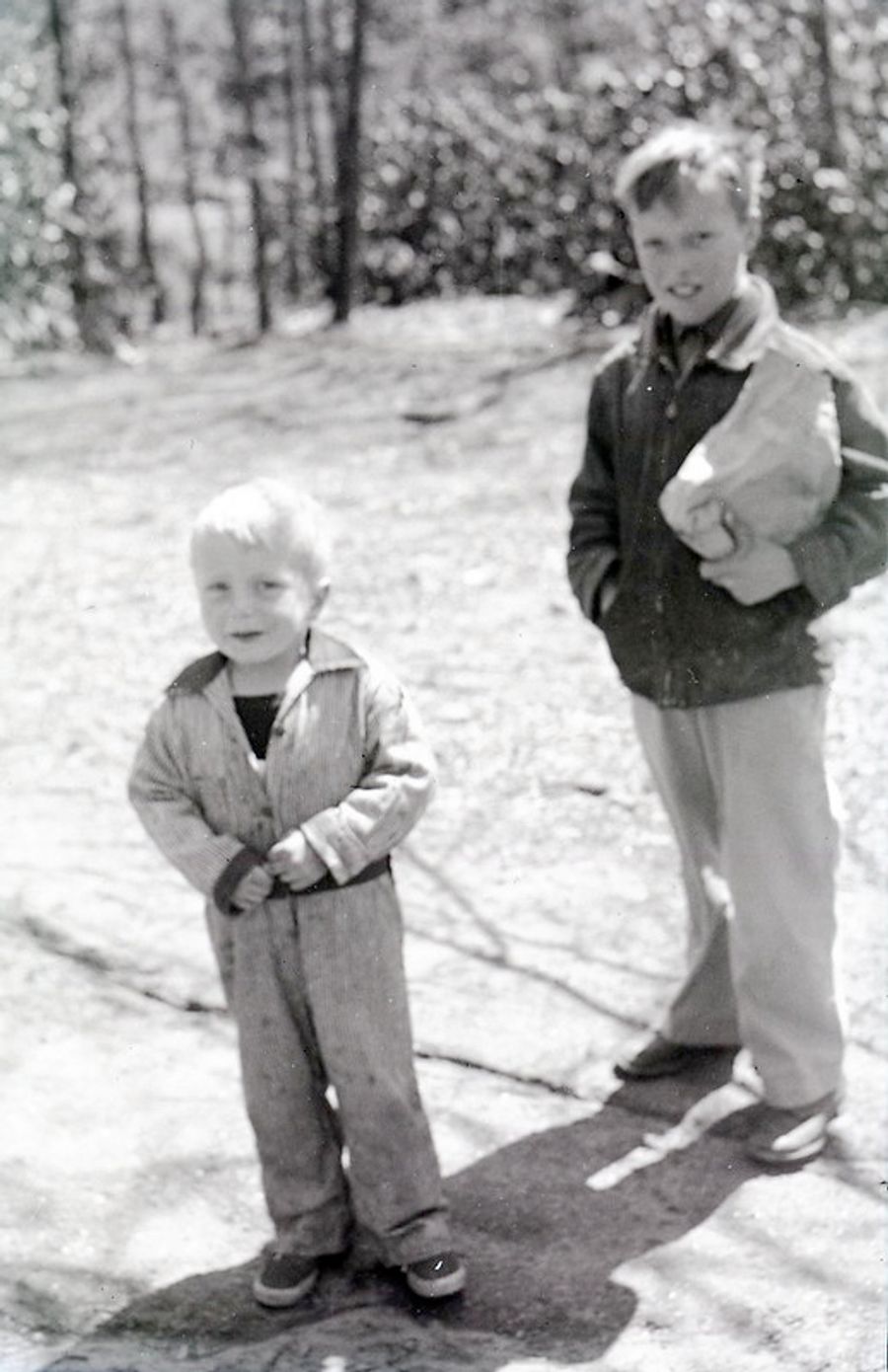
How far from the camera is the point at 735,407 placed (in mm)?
3486

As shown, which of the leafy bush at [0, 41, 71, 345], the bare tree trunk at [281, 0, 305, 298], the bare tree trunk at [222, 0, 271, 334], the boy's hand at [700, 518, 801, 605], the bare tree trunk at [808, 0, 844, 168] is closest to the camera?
the boy's hand at [700, 518, 801, 605]

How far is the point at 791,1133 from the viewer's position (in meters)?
3.66

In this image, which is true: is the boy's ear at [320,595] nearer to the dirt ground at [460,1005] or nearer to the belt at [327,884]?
the belt at [327,884]

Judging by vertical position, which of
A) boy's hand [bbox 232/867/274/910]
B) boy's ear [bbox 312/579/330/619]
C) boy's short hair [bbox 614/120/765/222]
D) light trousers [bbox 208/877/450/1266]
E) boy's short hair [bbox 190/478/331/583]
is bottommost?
light trousers [bbox 208/877/450/1266]

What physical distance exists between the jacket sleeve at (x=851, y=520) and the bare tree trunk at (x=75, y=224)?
10.00 metres

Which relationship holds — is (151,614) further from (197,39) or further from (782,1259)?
(197,39)

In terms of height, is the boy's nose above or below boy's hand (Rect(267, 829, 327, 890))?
above

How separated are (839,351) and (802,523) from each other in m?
6.86

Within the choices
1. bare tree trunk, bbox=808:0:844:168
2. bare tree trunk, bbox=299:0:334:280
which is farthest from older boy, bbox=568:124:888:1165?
bare tree trunk, bbox=299:0:334:280

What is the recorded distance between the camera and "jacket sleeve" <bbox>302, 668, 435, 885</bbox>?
2.99 metres

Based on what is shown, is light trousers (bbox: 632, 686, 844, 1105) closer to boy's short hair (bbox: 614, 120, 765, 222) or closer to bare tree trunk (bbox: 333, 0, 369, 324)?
boy's short hair (bbox: 614, 120, 765, 222)

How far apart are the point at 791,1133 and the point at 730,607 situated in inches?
37.5

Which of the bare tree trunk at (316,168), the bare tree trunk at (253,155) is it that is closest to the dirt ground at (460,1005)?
the bare tree trunk at (253,155)

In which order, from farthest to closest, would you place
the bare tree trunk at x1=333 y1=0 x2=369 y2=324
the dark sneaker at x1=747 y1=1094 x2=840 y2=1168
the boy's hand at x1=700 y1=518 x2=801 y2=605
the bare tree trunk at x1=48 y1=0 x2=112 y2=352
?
1. the bare tree trunk at x1=333 y1=0 x2=369 y2=324
2. the bare tree trunk at x1=48 y1=0 x2=112 y2=352
3. the dark sneaker at x1=747 y1=1094 x2=840 y2=1168
4. the boy's hand at x1=700 y1=518 x2=801 y2=605
